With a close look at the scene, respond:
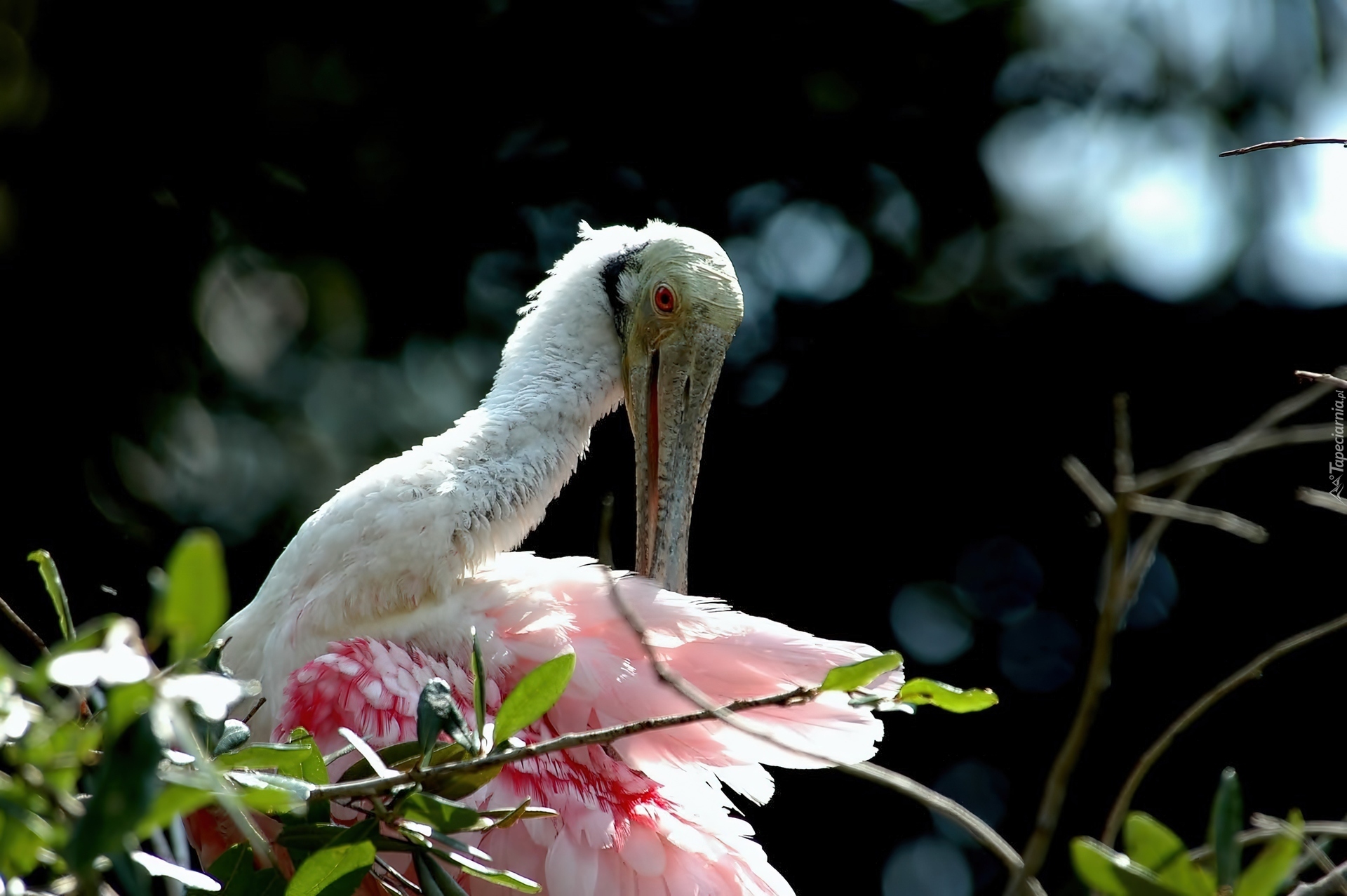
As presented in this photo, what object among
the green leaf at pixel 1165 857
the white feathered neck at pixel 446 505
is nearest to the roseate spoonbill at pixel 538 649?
the white feathered neck at pixel 446 505

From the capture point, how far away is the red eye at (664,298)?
11.7 feet

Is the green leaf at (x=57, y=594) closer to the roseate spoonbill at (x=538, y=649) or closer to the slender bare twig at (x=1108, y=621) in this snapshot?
the slender bare twig at (x=1108, y=621)

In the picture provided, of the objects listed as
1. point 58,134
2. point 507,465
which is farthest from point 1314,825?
point 58,134

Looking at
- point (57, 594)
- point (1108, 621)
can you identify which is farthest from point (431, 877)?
point (1108, 621)

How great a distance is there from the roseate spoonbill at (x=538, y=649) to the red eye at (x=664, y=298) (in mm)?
244

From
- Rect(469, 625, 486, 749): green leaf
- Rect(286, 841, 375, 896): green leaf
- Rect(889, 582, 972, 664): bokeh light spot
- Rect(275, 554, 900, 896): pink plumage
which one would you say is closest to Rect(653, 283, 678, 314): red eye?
Rect(275, 554, 900, 896): pink plumage

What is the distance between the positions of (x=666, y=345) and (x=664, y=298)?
122mm

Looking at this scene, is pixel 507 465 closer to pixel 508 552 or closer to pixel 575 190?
pixel 508 552

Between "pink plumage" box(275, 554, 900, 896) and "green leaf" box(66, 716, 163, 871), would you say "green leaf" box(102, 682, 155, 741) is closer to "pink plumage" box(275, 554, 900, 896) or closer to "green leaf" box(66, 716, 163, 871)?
"green leaf" box(66, 716, 163, 871)

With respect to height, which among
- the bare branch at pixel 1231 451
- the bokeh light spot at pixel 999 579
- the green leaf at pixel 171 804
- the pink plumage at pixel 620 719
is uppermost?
the bare branch at pixel 1231 451

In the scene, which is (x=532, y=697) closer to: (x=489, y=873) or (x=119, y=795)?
(x=489, y=873)

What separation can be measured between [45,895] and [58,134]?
487 cm

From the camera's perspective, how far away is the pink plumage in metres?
2.85

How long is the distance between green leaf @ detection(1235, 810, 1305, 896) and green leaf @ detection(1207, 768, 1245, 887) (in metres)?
0.07
